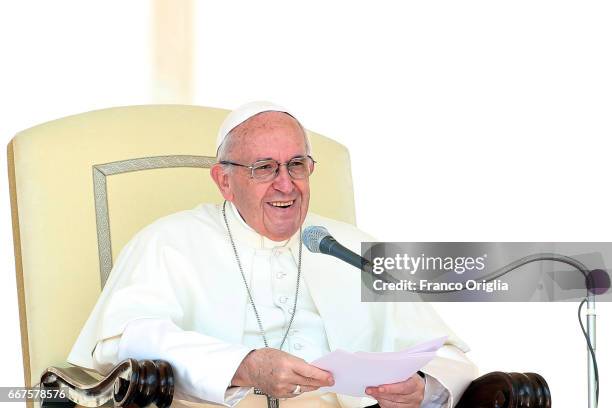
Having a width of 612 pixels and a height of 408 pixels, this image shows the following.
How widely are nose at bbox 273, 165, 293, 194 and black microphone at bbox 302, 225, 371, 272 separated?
1.96ft

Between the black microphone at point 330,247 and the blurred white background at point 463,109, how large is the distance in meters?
2.48

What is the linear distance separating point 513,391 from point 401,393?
293 mm

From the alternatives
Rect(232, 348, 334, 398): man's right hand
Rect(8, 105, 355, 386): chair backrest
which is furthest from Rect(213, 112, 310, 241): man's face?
Rect(232, 348, 334, 398): man's right hand

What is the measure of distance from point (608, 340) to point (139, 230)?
8.62ft

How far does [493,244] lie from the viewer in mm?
5094

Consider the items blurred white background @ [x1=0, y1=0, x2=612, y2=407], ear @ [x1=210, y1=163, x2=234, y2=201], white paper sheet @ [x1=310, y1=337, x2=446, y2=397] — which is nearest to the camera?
white paper sheet @ [x1=310, y1=337, x2=446, y2=397]

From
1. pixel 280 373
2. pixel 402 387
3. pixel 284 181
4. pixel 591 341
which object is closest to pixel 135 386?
pixel 280 373

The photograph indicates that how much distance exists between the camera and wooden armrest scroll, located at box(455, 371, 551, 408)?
2.69 meters

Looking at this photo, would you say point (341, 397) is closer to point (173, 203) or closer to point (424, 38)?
point (173, 203)

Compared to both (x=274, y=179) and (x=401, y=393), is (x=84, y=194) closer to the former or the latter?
(x=274, y=179)

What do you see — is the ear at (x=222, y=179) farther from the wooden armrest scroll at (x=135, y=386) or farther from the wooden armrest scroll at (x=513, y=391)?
the wooden armrest scroll at (x=513, y=391)

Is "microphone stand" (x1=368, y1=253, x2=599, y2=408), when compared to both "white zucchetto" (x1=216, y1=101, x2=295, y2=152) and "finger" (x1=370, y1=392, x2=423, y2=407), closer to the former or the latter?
"finger" (x1=370, y1=392, x2=423, y2=407)

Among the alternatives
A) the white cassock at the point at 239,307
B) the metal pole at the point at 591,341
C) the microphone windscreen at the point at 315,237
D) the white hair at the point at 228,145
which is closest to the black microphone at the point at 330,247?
the microphone windscreen at the point at 315,237

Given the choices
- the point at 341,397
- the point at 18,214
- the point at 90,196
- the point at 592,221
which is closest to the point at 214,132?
the point at 90,196
